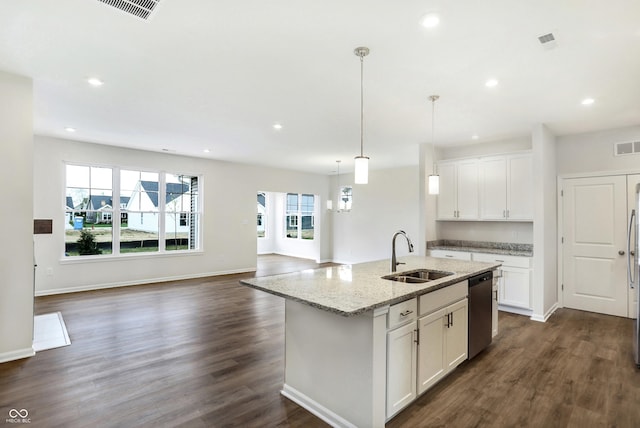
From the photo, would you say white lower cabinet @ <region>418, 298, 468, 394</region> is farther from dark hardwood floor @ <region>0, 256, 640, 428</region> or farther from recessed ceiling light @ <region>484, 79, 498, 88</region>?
recessed ceiling light @ <region>484, 79, 498, 88</region>

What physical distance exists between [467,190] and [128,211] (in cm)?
626

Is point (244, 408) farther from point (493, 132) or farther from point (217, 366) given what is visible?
point (493, 132)

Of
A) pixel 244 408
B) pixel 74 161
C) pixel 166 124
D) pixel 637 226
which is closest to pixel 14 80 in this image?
pixel 166 124

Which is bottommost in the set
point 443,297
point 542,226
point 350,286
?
point 443,297

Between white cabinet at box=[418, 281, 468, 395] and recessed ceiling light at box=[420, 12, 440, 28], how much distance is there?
189 cm

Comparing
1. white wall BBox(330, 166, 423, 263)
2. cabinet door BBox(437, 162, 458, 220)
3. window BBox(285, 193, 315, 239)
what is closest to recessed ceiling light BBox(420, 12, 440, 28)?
cabinet door BBox(437, 162, 458, 220)

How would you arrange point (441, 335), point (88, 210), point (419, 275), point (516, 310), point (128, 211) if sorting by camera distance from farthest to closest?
point (128, 211) → point (88, 210) → point (516, 310) → point (419, 275) → point (441, 335)

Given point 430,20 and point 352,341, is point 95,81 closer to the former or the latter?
point 430,20

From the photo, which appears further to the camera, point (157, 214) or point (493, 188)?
point (157, 214)

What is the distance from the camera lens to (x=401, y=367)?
7.45 ft

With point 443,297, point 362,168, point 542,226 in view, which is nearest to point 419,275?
point 443,297

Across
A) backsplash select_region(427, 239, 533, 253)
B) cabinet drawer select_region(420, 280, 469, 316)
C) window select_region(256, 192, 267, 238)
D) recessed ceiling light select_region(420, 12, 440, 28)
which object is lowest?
cabinet drawer select_region(420, 280, 469, 316)

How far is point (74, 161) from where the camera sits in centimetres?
587

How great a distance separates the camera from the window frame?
19.5 ft
